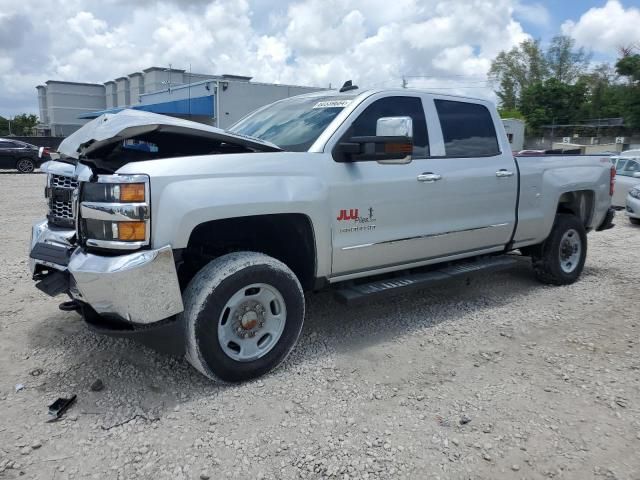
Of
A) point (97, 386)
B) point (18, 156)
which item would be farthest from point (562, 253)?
point (18, 156)

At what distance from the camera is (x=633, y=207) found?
37.4 ft

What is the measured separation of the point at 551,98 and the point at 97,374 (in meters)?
54.7

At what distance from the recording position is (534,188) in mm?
5512

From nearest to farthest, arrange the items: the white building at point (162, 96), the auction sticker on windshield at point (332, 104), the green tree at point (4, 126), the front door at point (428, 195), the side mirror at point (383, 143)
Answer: the side mirror at point (383, 143) → the front door at point (428, 195) → the auction sticker on windshield at point (332, 104) → the white building at point (162, 96) → the green tree at point (4, 126)

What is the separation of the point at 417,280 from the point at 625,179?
10532 mm

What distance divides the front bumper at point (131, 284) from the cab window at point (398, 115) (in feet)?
5.95

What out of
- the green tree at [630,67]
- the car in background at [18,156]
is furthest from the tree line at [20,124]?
the green tree at [630,67]

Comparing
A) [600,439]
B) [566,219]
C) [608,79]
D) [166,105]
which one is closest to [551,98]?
[608,79]

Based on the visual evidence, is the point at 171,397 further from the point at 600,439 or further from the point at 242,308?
the point at 600,439

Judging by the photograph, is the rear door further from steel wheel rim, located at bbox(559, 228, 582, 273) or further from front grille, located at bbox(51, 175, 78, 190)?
steel wheel rim, located at bbox(559, 228, 582, 273)

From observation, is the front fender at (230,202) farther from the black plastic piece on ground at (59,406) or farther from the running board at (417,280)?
the black plastic piece on ground at (59,406)

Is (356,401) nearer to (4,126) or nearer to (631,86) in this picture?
(631,86)

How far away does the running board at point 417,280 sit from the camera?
411cm

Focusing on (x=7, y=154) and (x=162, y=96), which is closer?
(x=7, y=154)
